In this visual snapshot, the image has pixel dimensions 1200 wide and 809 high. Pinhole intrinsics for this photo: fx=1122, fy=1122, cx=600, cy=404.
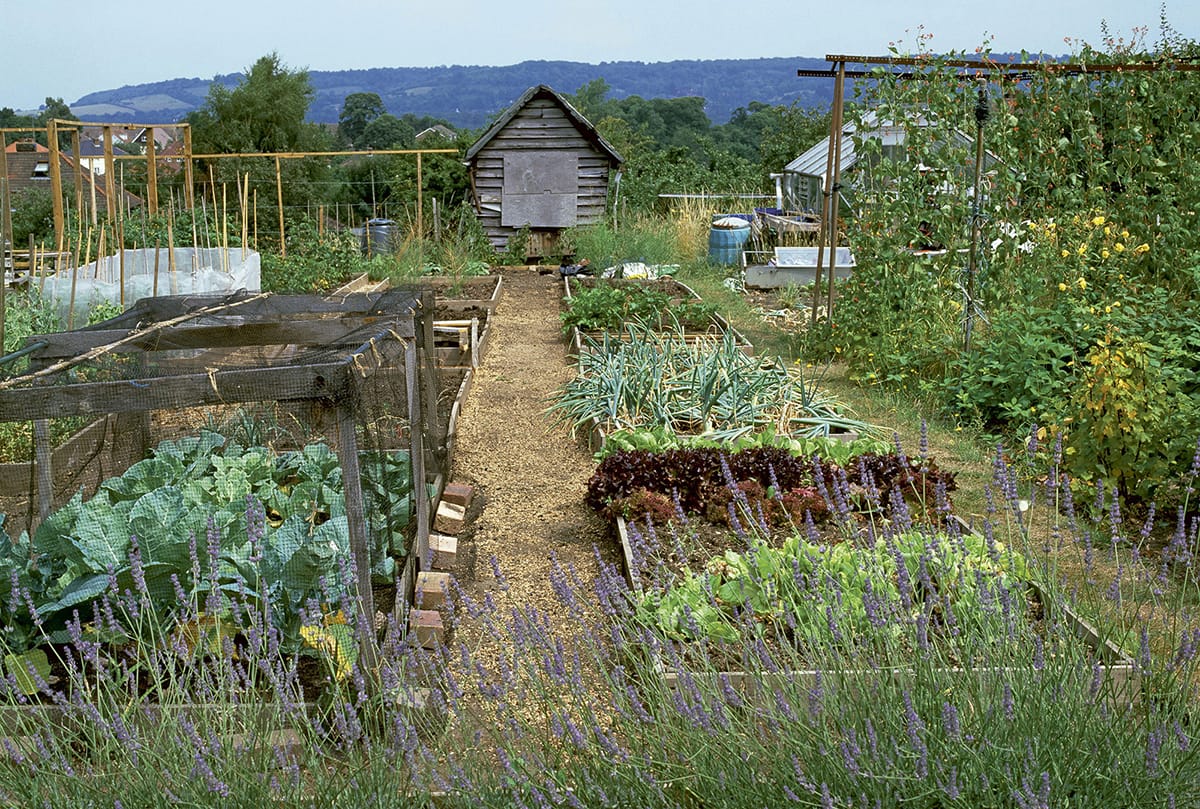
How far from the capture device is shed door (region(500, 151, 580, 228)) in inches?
773

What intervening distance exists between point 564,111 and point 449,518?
1532 cm

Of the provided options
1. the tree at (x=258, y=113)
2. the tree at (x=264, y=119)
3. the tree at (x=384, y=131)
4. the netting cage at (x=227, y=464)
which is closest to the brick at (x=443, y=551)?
Answer: the netting cage at (x=227, y=464)

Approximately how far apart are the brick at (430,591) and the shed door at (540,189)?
15.6 m

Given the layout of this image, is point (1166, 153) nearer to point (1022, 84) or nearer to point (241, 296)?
point (1022, 84)

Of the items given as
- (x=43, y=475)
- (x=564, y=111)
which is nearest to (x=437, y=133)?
(x=564, y=111)

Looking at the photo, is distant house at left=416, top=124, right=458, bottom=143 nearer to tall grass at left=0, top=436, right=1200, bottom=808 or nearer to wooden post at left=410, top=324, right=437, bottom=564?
wooden post at left=410, top=324, right=437, bottom=564

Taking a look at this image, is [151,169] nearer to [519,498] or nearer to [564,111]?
[564,111]

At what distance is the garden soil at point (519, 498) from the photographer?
464 centimetres

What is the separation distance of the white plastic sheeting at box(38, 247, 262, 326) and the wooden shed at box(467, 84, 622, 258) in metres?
7.81

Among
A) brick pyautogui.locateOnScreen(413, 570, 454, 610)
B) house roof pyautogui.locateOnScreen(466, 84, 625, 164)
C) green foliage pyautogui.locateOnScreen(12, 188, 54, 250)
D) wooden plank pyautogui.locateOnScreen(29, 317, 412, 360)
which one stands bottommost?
green foliage pyautogui.locateOnScreen(12, 188, 54, 250)

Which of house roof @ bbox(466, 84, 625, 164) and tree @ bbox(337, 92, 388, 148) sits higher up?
tree @ bbox(337, 92, 388, 148)

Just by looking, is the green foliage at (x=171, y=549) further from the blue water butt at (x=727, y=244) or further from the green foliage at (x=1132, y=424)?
the blue water butt at (x=727, y=244)

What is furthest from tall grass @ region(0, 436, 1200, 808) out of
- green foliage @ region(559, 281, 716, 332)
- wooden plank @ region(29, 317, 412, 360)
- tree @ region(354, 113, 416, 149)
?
tree @ region(354, 113, 416, 149)

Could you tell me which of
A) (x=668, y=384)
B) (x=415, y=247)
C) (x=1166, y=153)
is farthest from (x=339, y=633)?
(x=415, y=247)
